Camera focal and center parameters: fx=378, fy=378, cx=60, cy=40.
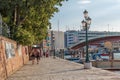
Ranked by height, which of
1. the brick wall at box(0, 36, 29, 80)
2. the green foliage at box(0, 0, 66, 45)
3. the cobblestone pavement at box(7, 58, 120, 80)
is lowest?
the cobblestone pavement at box(7, 58, 120, 80)

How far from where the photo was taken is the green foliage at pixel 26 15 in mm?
34219

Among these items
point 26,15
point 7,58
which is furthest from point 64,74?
point 26,15

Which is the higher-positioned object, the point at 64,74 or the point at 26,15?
the point at 26,15

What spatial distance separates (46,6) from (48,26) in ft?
28.0

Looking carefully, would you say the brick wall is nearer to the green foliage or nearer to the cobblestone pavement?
the cobblestone pavement

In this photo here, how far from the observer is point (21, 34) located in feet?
121

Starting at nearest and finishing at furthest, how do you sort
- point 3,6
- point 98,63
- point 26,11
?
point 3,6 < point 26,11 < point 98,63

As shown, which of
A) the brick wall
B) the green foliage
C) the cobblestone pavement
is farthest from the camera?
the green foliage

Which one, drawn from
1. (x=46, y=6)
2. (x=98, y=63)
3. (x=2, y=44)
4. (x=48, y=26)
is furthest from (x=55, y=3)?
(x=98, y=63)

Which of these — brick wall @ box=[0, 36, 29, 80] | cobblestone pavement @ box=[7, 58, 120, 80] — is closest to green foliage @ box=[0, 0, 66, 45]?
brick wall @ box=[0, 36, 29, 80]

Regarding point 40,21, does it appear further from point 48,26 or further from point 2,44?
point 2,44

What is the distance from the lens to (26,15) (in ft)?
124

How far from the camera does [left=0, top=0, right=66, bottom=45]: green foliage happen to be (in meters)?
34.2

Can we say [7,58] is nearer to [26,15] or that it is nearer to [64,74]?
[64,74]
